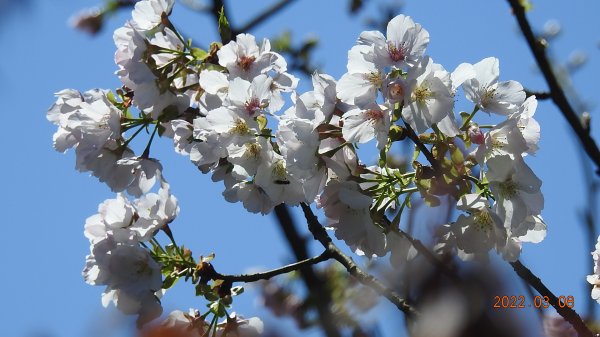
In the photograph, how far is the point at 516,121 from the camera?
1982 mm

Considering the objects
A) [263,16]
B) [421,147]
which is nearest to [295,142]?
[421,147]

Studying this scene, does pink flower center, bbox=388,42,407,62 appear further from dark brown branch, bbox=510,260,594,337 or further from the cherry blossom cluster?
dark brown branch, bbox=510,260,594,337

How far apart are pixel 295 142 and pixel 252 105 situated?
177mm

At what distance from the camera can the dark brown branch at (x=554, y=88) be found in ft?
10.8

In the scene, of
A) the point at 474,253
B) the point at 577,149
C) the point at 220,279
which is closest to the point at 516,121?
the point at 474,253

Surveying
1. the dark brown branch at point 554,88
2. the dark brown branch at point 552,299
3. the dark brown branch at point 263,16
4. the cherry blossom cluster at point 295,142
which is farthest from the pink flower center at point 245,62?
the dark brown branch at point 263,16

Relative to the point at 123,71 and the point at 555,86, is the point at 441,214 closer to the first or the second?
the point at 123,71

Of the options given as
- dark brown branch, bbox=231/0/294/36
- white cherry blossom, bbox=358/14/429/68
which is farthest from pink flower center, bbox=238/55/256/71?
dark brown branch, bbox=231/0/294/36

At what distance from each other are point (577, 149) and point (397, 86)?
75.9 inches

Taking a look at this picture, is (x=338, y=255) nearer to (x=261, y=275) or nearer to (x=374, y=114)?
(x=261, y=275)

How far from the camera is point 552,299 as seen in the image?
2.02 m

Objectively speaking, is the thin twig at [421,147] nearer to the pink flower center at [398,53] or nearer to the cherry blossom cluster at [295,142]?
the cherry blossom cluster at [295,142]

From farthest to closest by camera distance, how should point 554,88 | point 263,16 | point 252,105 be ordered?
1. point 263,16
2. point 554,88
3. point 252,105

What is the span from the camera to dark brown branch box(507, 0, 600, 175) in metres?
3.30
